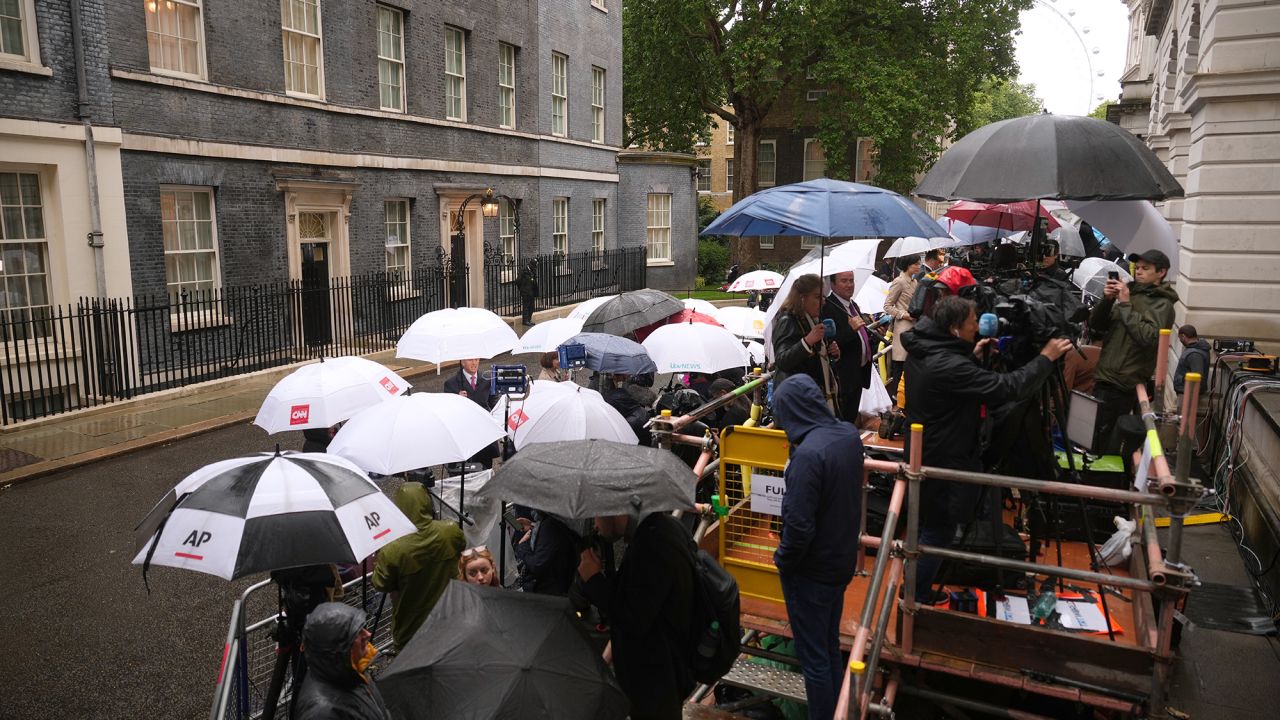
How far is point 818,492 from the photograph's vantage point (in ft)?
14.9

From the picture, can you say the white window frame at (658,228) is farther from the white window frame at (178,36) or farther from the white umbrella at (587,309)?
the white umbrella at (587,309)

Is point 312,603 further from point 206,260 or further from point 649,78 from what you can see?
point 649,78

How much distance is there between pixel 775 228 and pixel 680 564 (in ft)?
13.3

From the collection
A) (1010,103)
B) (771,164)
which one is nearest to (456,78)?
(771,164)

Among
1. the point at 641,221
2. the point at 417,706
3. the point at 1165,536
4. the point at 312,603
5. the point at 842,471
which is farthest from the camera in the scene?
the point at 641,221

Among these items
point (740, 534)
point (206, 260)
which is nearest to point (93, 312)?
point (206, 260)

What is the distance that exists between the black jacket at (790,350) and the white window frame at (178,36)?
45.3 feet

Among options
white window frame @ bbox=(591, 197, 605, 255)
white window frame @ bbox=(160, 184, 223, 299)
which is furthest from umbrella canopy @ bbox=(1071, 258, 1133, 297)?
white window frame @ bbox=(591, 197, 605, 255)

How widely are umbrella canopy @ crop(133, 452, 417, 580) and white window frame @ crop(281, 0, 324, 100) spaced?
1562 cm

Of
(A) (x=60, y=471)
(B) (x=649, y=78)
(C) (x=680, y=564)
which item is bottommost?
(A) (x=60, y=471)

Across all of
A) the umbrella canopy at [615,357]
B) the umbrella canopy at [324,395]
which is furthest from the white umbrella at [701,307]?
the umbrella canopy at [324,395]

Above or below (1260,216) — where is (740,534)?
below

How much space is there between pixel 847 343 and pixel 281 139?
14.7 metres

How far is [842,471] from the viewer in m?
4.57
